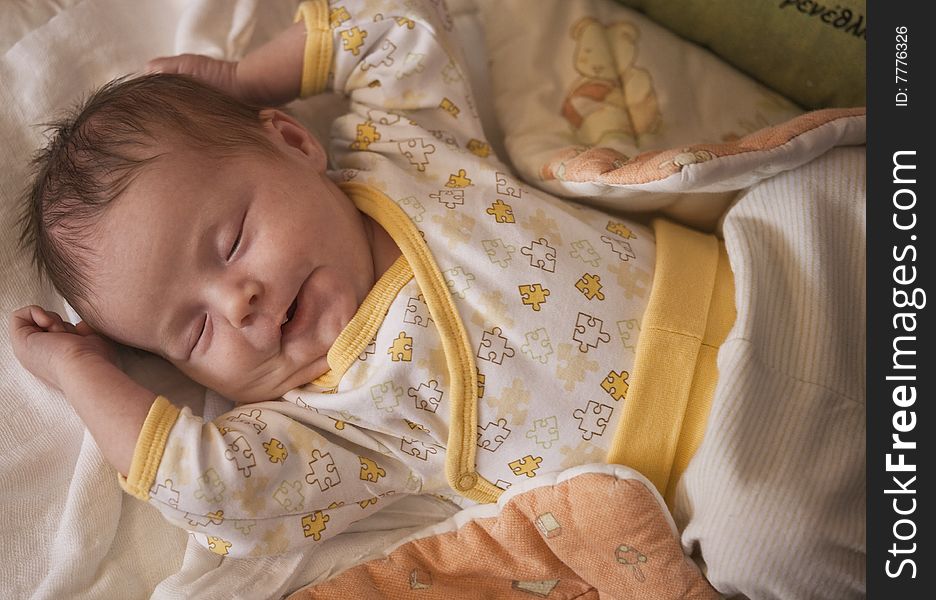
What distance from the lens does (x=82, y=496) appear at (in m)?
1.24

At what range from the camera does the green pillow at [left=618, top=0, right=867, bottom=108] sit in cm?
142

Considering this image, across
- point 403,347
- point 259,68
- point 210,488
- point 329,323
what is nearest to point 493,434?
point 403,347

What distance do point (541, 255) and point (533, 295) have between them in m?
0.07

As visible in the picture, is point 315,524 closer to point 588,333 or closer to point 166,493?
point 166,493

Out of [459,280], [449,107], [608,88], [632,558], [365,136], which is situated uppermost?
[608,88]

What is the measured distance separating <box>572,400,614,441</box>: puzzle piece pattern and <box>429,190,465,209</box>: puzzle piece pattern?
14.4 inches

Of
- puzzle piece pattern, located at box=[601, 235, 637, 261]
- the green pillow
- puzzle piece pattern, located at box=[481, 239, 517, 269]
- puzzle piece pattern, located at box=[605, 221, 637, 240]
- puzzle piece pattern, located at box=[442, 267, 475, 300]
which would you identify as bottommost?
puzzle piece pattern, located at box=[442, 267, 475, 300]

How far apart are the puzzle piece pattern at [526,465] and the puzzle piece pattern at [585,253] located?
31 centimetres

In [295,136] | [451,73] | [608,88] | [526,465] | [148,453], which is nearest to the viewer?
[148,453]

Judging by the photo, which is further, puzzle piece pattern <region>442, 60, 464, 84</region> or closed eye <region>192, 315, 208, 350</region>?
puzzle piece pattern <region>442, 60, 464, 84</region>

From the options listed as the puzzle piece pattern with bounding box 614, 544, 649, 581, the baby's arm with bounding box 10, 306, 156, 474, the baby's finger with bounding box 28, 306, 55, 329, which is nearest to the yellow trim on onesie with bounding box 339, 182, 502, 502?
the puzzle piece pattern with bounding box 614, 544, 649, 581

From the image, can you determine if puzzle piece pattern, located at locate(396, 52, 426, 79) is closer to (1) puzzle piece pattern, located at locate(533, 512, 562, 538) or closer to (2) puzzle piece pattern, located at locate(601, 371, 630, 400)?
(2) puzzle piece pattern, located at locate(601, 371, 630, 400)

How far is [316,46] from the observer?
1.42 meters
